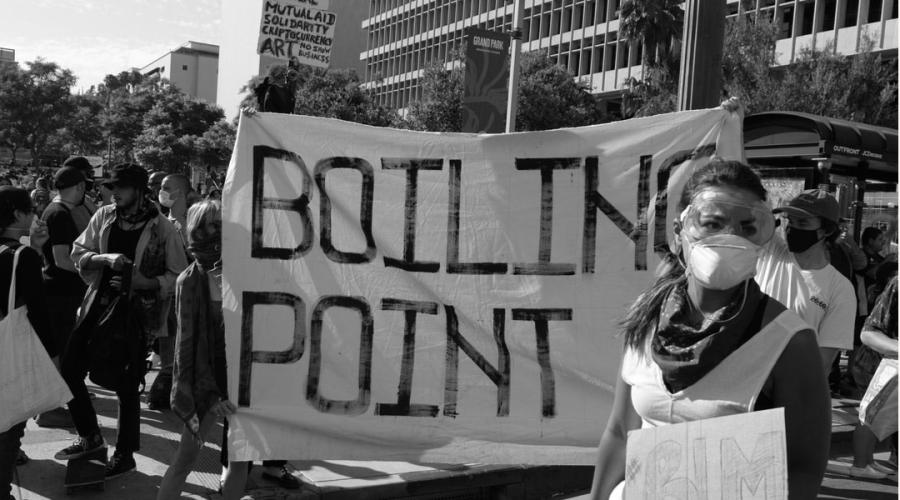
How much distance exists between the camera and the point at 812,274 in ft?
14.7

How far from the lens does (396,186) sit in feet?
12.9

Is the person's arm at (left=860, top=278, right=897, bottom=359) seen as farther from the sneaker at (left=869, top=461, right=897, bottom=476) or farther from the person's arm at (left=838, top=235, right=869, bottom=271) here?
the person's arm at (left=838, top=235, right=869, bottom=271)

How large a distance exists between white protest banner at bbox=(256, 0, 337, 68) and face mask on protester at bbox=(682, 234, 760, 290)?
7143 millimetres

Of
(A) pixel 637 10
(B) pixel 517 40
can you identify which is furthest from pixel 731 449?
(A) pixel 637 10

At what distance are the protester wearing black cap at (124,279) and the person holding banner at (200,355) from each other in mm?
1174

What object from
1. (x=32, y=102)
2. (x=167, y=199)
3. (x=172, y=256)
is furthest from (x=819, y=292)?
(x=32, y=102)

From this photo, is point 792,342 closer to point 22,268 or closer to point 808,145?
point 22,268

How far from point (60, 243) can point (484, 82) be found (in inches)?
267

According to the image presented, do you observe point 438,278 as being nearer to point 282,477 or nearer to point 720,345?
point 282,477

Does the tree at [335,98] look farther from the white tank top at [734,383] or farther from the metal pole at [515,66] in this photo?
the white tank top at [734,383]

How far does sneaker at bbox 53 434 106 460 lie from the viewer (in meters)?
4.80

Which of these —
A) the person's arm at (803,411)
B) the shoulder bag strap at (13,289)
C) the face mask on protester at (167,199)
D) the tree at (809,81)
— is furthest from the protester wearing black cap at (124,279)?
the tree at (809,81)

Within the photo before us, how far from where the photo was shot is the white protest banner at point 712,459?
1757 mm

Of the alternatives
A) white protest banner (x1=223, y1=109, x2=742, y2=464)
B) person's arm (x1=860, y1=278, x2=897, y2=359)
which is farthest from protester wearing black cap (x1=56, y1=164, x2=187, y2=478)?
person's arm (x1=860, y1=278, x2=897, y2=359)
